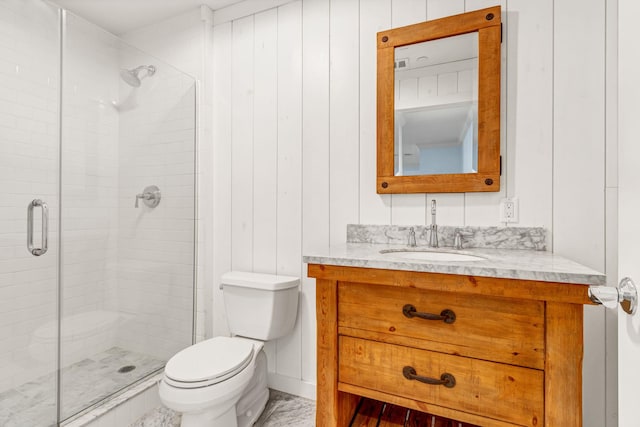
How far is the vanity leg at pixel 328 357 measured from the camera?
1229mm

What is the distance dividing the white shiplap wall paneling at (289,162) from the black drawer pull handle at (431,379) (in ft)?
2.82

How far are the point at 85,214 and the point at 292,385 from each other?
1.49 metres

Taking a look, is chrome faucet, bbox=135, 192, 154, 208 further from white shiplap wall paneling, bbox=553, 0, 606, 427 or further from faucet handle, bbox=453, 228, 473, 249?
white shiplap wall paneling, bbox=553, 0, 606, 427

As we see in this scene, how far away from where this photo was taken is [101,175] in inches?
70.2

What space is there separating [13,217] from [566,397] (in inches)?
87.7

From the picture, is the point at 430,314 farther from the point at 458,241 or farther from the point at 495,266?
the point at 458,241

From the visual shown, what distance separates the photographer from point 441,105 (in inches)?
62.4

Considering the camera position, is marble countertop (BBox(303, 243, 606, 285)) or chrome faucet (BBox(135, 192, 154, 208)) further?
chrome faucet (BBox(135, 192, 154, 208))

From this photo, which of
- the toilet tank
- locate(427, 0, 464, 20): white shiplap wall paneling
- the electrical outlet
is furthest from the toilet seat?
locate(427, 0, 464, 20): white shiplap wall paneling

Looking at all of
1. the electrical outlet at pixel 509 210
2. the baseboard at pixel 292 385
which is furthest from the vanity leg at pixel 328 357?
the electrical outlet at pixel 509 210

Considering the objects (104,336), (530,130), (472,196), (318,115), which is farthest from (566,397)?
(104,336)

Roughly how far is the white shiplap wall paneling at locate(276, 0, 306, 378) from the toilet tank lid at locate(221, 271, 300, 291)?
106mm

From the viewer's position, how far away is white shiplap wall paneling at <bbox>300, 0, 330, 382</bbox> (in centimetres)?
182

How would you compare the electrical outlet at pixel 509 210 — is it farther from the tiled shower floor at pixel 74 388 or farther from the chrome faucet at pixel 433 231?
the tiled shower floor at pixel 74 388
